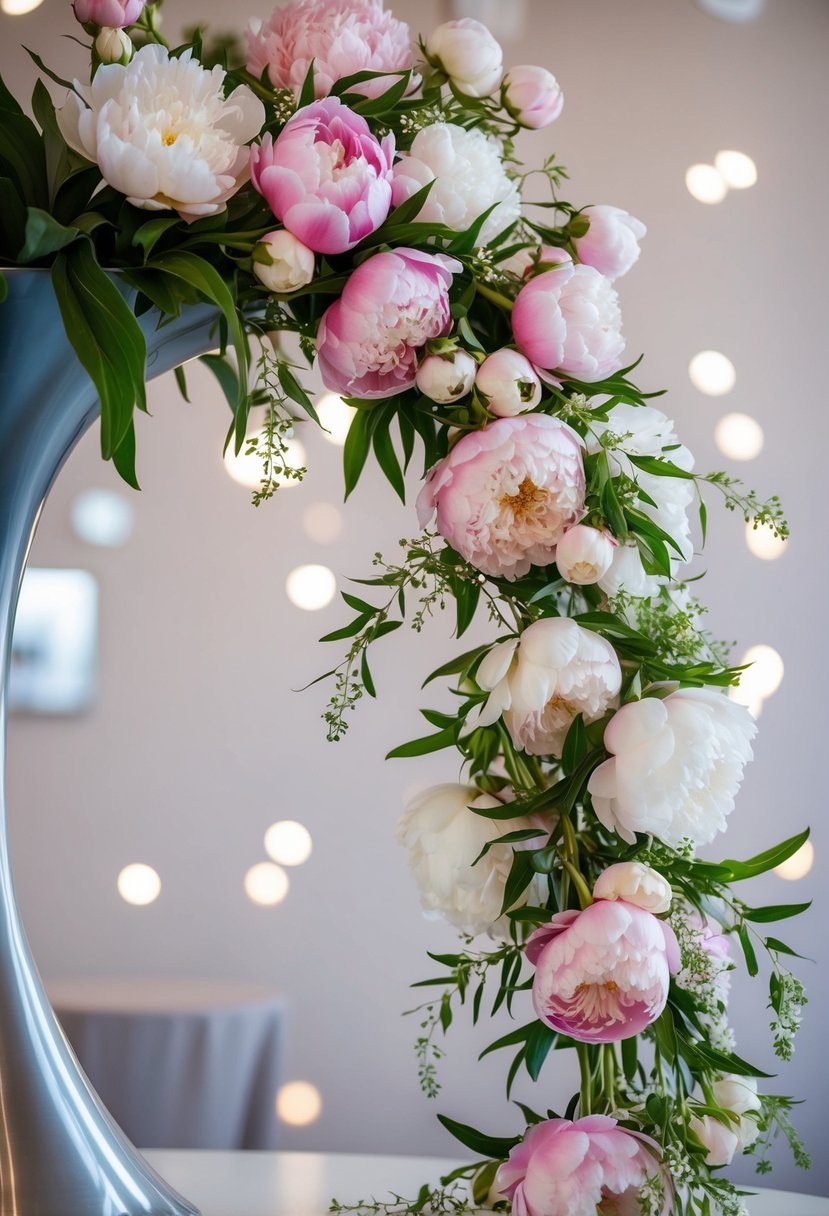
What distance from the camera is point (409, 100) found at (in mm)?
539

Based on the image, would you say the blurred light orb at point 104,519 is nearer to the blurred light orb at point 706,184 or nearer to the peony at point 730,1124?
the blurred light orb at point 706,184

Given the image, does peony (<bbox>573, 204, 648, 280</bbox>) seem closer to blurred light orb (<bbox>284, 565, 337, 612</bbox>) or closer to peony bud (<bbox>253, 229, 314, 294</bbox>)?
peony bud (<bbox>253, 229, 314, 294</bbox>)

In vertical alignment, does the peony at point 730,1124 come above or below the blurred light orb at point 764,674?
below

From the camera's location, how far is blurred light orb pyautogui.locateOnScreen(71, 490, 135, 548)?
2098 millimetres

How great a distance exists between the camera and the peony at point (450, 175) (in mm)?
492

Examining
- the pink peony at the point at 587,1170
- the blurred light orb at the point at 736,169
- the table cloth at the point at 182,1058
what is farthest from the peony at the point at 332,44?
the blurred light orb at the point at 736,169

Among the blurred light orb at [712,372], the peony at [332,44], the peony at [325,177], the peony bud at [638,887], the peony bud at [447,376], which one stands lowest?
the peony bud at [638,887]

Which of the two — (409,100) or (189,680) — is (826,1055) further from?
(409,100)

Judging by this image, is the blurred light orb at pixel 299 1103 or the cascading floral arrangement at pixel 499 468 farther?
the blurred light orb at pixel 299 1103

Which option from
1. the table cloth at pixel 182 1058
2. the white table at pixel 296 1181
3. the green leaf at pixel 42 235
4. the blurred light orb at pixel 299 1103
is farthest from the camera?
the blurred light orb at pixel 299 1103

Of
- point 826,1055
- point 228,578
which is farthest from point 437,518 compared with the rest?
point 826,1055

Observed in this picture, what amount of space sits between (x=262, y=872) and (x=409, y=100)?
5.73 feet

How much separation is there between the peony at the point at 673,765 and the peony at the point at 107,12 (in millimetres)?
377

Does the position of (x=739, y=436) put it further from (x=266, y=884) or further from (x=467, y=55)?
(x=467, y=55)
